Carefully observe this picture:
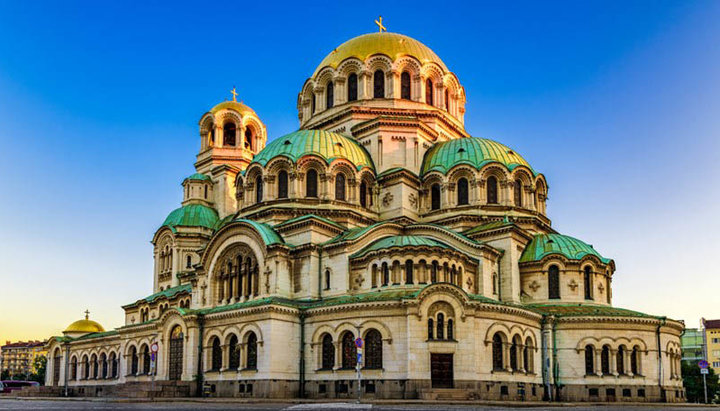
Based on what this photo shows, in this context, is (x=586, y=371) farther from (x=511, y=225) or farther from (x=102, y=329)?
(x=102, y=329)

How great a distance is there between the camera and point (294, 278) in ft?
141

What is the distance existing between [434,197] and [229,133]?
71.7ft

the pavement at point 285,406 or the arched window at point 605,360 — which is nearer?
the pavement at point 285,406

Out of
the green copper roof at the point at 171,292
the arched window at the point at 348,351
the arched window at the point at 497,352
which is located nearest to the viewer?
the arched window at the point at 348,351

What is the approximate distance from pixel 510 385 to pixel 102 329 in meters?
38.8

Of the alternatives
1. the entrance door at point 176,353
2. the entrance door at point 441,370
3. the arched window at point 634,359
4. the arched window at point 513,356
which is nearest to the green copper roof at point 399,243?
A: the entrance door at point 441,370

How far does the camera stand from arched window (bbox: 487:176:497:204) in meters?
47.9

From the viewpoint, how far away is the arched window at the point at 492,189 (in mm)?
47875

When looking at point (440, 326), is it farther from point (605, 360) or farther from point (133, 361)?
point (133, 361)

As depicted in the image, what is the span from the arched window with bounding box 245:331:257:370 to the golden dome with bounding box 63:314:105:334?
2817 cm

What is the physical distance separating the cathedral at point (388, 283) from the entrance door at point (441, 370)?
6cm

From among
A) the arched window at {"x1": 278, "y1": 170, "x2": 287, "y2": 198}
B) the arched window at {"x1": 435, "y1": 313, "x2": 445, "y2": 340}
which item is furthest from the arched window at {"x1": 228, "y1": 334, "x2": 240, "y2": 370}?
the arched window at {"x1": 435, "y1": 313, "x2": 445, "y2": 340}

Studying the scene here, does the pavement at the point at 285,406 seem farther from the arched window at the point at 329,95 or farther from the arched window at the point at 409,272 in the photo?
the arched window at the point at 329,95

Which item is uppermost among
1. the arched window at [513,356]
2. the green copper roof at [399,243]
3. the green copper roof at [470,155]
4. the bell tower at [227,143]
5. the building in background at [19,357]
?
the bell tower at [227,143]
